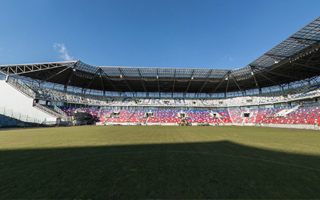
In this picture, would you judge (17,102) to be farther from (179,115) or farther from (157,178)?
(157,178)

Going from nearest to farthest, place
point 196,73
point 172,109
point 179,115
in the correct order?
point 196,73, point 179,115, point 172,109

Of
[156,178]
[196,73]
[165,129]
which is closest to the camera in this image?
[156,178]

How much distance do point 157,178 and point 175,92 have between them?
61286 millimetres

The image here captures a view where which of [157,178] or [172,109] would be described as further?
[172,109]

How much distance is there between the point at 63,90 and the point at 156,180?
199ft

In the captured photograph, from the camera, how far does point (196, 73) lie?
1873 inches

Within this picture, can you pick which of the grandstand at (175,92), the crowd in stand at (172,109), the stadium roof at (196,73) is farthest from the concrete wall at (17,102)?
the stadium roof at (196,73)

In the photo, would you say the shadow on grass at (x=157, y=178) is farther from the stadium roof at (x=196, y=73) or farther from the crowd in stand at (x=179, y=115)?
the crowd in stand at (x=179, y=115)

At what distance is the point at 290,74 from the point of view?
1688 inches

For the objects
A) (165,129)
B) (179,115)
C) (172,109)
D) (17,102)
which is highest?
(17,102)

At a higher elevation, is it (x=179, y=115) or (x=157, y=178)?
(x=179, y=115)

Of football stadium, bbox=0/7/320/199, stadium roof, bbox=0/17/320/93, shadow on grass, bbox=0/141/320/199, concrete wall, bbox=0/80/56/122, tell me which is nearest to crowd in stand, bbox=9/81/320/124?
football stadium, bbox=0/7/320/199

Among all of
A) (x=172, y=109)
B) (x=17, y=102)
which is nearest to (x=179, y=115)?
(x=172, y=109)

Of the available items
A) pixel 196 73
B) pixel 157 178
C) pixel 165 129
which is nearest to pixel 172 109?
pixel 196 73
